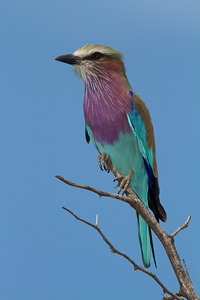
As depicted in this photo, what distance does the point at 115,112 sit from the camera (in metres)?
5.70

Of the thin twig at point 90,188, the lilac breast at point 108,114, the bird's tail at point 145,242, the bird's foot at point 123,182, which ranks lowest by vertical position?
the thin twig at point 90,188

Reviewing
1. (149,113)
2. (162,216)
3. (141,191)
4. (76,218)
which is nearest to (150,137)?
(149,113)

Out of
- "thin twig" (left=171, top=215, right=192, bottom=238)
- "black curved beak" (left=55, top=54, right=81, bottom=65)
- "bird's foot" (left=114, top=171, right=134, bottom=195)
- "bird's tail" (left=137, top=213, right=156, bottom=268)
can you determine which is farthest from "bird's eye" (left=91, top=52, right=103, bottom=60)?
"thin twig" (left=171, top=215, right=192, bottom=238)

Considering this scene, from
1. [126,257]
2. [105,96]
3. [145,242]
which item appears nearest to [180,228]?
[126,257]

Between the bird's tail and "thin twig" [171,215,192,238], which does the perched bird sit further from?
"thin twig" [171,215,192,238]

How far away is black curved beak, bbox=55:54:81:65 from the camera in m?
5.83

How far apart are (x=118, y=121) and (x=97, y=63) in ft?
2.50

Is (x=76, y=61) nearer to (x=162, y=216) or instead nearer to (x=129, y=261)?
(x=162, y=216)

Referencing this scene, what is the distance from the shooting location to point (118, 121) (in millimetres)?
5660

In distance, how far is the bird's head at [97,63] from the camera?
5.93 meters

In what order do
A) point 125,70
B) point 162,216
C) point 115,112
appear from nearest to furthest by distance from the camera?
point 162,216
point 115,112
point 125,70

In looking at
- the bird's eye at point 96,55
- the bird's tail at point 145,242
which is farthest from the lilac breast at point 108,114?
the bird's tail at point 145,242

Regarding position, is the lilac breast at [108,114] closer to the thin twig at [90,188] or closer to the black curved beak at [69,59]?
the black curved beak at [69,59]

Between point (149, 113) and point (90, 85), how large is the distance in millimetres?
729
